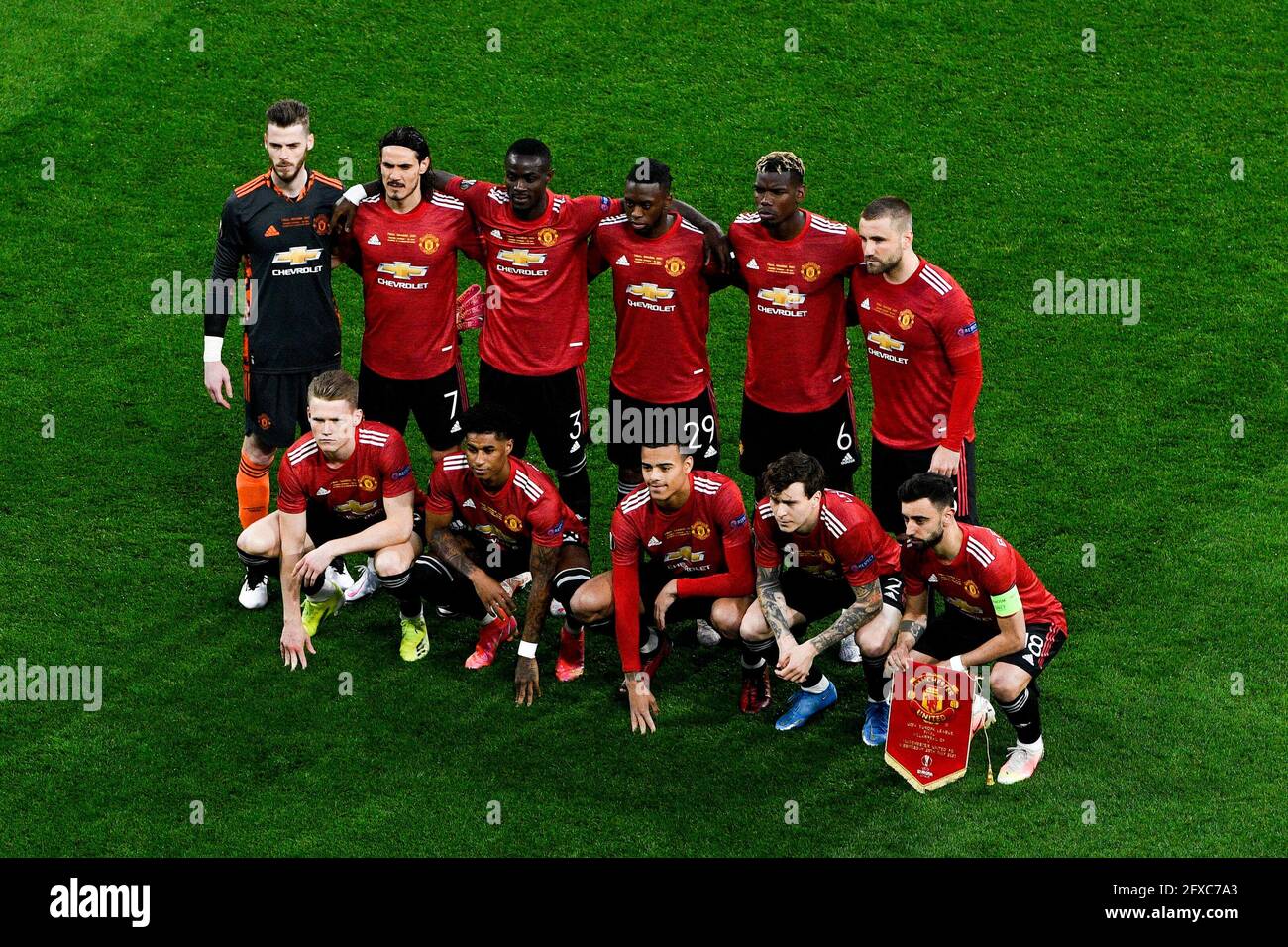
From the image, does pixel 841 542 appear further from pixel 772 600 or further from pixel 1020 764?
pixel 1020 764

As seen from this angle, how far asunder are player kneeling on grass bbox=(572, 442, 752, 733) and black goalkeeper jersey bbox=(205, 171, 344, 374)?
230cm

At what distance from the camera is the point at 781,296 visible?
10.2 meters

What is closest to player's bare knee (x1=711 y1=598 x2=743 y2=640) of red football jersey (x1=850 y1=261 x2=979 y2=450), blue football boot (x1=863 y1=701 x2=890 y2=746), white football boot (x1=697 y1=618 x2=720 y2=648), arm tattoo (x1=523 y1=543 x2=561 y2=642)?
white football boot (x1=697 y1=618 x2=720 y2=648)

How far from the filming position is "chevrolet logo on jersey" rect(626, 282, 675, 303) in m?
10.4

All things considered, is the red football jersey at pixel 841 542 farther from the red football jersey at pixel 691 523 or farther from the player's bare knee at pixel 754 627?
the player's bare knee at pixel 754 627

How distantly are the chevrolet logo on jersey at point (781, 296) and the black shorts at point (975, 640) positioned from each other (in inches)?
74.3

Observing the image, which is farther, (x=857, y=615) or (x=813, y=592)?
(x=813, y=592)

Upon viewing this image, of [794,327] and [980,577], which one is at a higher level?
[794,327]

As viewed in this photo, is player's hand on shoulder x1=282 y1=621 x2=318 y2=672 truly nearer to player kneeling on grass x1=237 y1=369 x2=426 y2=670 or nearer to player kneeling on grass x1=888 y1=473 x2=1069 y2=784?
player kneeling on grass x1=237 y1=369 x2=426 y2=670

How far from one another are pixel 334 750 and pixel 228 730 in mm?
610

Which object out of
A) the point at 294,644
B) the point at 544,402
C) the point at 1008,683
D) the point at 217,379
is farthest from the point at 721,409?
the point at 1008,683

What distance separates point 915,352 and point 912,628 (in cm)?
150

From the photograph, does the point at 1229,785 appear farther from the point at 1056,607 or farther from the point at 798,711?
the point at 798,711

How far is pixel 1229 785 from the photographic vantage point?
9.27 metres
